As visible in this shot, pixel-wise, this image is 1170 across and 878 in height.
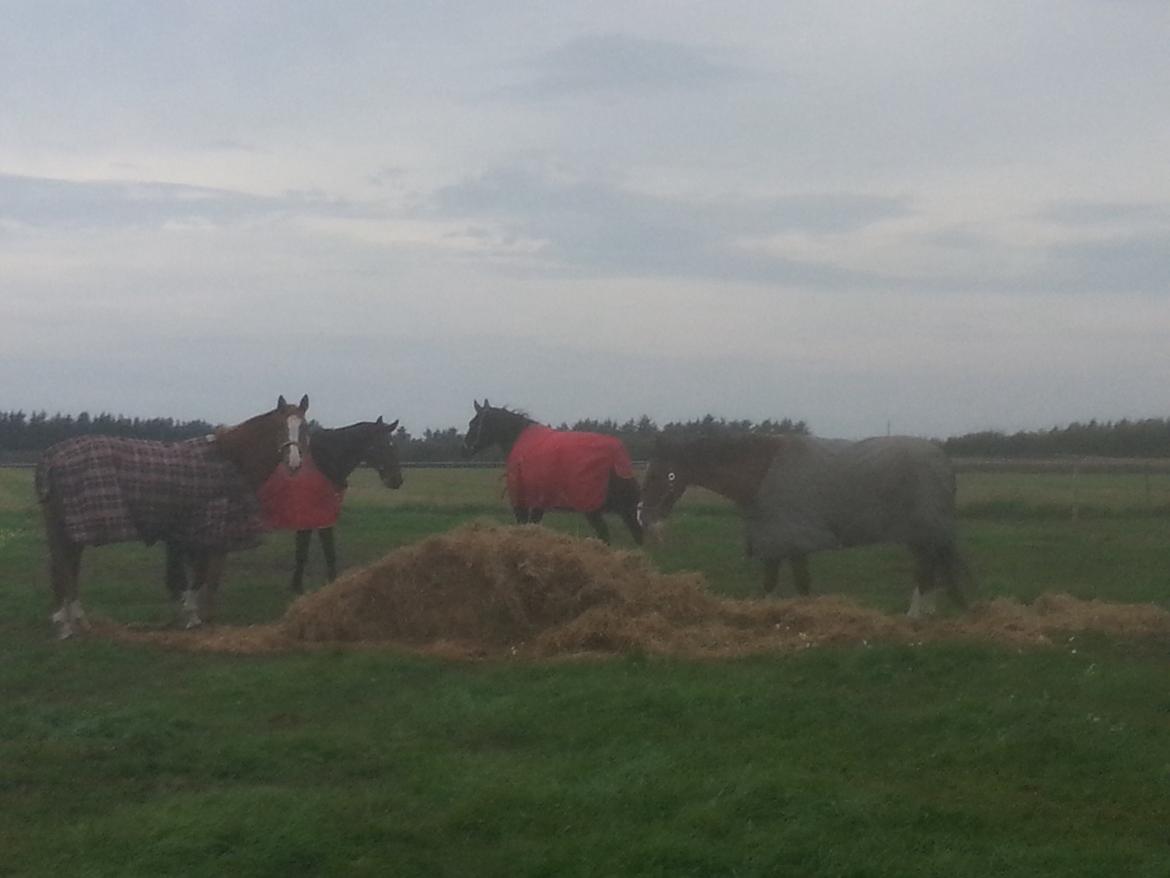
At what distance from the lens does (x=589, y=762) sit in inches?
284

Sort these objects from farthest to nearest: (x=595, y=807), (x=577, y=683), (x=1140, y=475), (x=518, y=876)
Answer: (x=1140, y=475) → (x=577, y=683) → (x=595, y=807) → (x=518, y=876)

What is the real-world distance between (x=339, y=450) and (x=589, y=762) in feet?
28.3

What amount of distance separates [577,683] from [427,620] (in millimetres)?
2476

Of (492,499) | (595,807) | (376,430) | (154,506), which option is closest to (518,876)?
(595,807)

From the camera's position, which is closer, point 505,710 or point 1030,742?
point 1030,742

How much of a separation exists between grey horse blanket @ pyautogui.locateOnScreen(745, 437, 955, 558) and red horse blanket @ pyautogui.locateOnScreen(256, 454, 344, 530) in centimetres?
430

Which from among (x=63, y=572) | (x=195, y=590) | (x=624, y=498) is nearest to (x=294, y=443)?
Result: (x=195, y=590)

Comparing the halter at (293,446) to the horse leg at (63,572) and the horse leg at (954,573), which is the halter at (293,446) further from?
the horse leg at (954,573)

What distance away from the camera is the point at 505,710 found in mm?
8398

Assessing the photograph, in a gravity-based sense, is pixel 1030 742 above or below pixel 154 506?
below

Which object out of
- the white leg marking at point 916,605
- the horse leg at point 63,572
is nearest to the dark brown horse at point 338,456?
the horse leg at point 63,572

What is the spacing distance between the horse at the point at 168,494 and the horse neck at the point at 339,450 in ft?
5.95

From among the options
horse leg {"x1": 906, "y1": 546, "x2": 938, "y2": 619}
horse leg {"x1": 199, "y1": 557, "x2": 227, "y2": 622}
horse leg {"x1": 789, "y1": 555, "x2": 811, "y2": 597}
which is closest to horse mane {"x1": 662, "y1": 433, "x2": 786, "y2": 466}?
horse leg {"x1": 789, "y1": 555, "x2": 811, "y2": 597}

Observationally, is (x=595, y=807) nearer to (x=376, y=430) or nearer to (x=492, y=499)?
(x=376, y=430)
